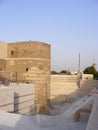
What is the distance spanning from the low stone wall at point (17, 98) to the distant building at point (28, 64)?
3881 mm

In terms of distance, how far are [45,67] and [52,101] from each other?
3518 mm

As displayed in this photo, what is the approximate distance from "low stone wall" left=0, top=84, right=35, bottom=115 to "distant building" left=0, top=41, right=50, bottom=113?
12.7ft

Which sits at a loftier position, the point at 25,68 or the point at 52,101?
the point at 25,68

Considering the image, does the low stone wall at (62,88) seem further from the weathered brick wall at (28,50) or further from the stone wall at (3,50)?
the stone wall at (3,50)

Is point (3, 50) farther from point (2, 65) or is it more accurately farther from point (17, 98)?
point (17, 98)

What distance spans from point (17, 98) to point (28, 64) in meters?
5.98

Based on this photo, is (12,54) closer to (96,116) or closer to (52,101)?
(52,101)

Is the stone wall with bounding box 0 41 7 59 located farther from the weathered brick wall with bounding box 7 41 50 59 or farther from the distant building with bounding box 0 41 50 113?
the weathered brick wall with bounding box 7 41 50 59

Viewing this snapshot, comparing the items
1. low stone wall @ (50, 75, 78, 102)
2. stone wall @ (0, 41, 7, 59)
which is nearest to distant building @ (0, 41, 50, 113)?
stone wall @ (0, 41, 7, 59)

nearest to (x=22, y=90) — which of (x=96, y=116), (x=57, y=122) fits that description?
(x=57, y=122)

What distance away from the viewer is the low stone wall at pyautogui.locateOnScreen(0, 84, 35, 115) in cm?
831

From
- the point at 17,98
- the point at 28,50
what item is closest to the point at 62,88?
the point at 28,50

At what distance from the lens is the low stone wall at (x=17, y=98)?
8.31m

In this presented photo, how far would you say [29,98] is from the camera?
40.4 ft
